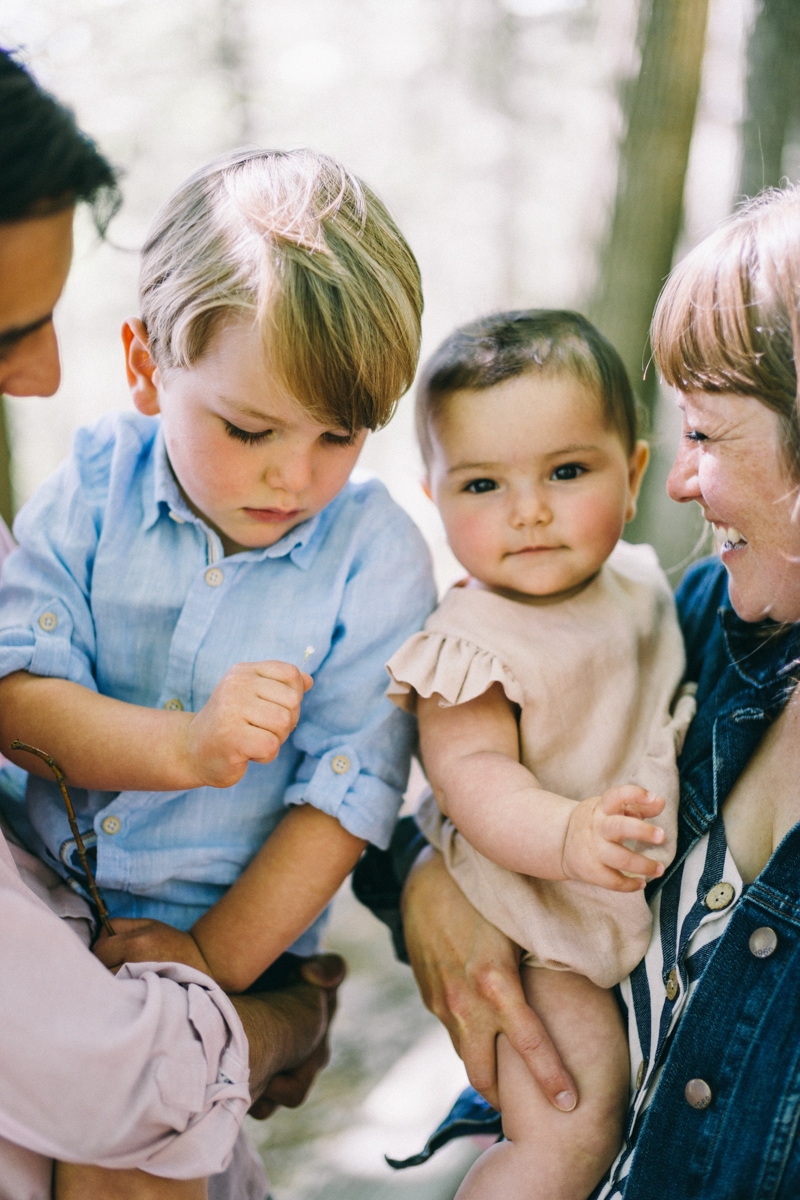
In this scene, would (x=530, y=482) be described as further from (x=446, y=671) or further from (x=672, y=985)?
(x=672, y=985)

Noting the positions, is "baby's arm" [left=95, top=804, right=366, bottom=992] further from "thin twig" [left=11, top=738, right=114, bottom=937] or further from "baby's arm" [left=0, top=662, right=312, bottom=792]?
"baby's arm" [left=0, top=662, right=312, bottom=792]

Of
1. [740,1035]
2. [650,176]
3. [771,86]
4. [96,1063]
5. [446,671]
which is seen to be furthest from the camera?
[650,176]

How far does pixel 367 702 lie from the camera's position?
1.24 meters

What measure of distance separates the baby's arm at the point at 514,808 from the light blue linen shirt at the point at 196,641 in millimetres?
103

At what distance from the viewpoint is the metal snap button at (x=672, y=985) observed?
98 centimetres

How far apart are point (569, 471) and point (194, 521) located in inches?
20.0

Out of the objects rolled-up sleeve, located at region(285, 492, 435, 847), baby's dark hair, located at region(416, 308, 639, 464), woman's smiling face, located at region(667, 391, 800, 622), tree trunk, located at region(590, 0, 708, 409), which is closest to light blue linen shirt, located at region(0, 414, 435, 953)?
rolled-up sleeve, located at region(285, 492, 435, 847)

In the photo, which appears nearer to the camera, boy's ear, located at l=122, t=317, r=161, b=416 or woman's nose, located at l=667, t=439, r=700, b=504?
woman's nose, located at l=667, t=439, r=700, b=504

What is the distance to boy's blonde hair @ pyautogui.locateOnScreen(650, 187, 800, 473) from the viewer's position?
88 centimetres

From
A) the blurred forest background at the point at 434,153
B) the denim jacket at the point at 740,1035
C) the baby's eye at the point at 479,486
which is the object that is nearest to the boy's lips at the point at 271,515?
the baby's eye at the point at 479,486

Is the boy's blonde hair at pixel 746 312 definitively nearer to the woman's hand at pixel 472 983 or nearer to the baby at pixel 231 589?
the baby at pixel 231 589

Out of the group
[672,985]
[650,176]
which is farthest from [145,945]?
[650,176]

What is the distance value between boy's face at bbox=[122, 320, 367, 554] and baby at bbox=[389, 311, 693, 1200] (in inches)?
7.9

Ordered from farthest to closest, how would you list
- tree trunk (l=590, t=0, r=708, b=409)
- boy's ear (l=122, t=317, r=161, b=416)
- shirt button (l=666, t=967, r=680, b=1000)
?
tree trunk (l=590, t=0, r=708, b=409)
boy's ear (l=122, t=317, r=161, b=416)
shirt button (l=666, t=967, r=680, b=1000)
